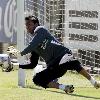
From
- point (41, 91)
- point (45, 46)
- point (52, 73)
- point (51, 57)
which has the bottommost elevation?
point (41, 91)

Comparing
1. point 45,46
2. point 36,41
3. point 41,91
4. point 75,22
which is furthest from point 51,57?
point 75,22

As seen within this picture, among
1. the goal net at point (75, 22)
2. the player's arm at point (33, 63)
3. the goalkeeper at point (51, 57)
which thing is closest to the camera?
the goalkeeper at point (51, 57)

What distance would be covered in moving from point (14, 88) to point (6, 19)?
11.1 ft

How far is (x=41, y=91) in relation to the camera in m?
9.62

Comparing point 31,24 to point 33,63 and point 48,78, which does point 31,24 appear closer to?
point 33,63

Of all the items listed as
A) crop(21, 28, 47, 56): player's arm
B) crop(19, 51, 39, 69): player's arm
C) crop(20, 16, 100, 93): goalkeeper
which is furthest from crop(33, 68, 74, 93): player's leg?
crop(21, 28, 47, 56): player's arm

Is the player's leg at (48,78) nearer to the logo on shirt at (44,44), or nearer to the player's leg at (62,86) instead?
the player's leg at (62,86)

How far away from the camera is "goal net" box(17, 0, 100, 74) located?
454 inches

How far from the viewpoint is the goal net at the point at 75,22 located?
11.5 meters

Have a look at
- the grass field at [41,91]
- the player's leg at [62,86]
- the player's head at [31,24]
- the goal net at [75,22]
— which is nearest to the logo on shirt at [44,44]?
the player's head at [31,24]

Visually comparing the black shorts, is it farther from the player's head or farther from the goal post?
the goal post

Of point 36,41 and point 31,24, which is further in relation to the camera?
point 31,24

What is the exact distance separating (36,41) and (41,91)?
340 cm

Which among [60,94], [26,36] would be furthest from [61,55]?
[26,36]
